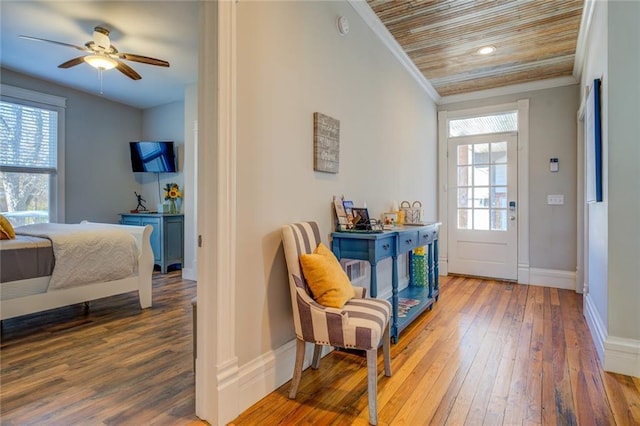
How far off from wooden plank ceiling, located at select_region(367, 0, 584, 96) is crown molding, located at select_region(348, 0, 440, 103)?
4 cm

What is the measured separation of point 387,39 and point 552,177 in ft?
9.35

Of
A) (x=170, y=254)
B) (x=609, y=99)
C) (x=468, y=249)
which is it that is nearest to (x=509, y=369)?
(x=609, y=99)

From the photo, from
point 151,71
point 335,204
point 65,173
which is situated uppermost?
point 151,71

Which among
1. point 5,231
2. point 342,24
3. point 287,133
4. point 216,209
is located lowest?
point 5,231

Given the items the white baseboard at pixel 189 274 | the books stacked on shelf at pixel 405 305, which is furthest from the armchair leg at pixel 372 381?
the white baseboard at pixel 189 274

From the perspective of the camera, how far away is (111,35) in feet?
10.8

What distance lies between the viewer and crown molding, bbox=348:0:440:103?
2.77 m

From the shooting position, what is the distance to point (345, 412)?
66.0 inches

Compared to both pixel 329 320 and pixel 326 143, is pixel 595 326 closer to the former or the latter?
pixel 329 320

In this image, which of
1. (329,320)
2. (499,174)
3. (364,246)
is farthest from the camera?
(499,174)

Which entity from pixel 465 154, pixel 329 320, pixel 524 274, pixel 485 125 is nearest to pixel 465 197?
pixel 465 154

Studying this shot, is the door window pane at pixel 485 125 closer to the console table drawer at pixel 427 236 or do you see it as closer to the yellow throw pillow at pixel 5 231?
the console table drawer at pixel 427 236

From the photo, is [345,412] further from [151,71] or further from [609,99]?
[151,71]

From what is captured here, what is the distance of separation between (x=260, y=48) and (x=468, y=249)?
4.11 meters
